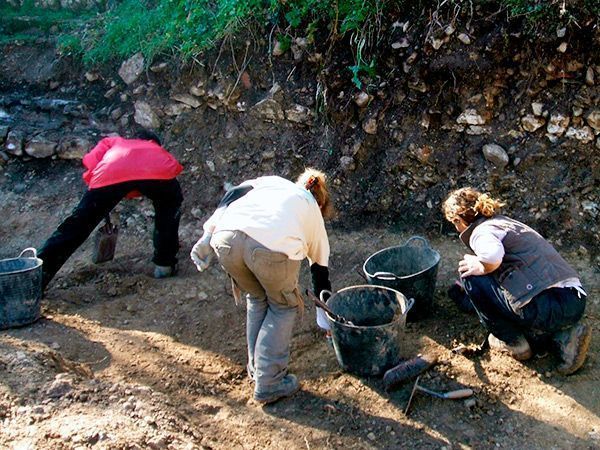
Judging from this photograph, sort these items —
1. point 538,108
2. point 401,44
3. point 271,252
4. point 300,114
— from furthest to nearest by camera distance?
point 300,114, point 401,44, point 538,108, point 271,252

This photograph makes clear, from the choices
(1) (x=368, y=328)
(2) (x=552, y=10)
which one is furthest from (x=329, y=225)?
(2) (x=552, y=10)

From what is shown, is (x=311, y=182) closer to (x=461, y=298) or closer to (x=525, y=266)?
(x=525, y=266)

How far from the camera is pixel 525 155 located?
5.11m

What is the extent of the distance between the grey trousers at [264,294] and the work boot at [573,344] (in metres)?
1.52

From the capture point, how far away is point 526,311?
3.48m

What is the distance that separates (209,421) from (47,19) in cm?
613

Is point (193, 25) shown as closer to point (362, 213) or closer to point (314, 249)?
point (362, 213)

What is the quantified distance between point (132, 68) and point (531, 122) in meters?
4.12

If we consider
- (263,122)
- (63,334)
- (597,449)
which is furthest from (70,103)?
(597,449)

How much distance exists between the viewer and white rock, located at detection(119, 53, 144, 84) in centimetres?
668

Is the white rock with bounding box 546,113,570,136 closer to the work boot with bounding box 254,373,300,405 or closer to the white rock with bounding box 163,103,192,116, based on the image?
the work boot with bounding box 254,373,300,405

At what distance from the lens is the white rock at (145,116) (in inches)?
255

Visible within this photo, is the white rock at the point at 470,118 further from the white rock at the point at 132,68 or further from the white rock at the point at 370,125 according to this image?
the white rock at the point at 132,68

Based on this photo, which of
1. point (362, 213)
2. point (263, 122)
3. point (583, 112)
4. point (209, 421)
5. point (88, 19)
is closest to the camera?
point (209, 421)
